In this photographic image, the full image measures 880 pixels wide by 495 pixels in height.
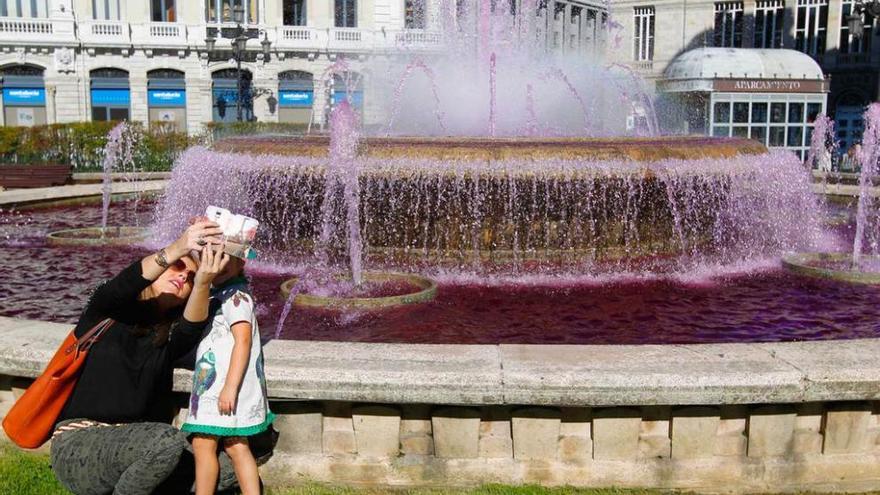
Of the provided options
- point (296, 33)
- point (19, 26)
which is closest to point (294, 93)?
point (296, 33)

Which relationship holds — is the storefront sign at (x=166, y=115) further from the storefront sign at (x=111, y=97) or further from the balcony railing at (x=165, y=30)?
the balcony railing at (x=165, y=30)

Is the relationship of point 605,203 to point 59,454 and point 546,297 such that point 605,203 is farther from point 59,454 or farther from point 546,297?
point 59,454

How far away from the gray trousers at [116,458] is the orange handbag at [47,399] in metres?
0.07

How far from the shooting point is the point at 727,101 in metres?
29.3

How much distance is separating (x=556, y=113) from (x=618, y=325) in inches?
368

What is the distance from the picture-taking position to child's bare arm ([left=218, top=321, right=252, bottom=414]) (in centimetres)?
363

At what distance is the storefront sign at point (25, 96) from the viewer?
40.1m

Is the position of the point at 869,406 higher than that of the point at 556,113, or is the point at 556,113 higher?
the point at 556,113

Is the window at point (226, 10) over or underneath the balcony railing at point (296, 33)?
over

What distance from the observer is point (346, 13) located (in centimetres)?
4384

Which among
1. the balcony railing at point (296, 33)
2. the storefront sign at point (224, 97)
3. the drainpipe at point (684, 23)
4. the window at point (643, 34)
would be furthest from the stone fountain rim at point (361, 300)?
the window at point (643, 34)

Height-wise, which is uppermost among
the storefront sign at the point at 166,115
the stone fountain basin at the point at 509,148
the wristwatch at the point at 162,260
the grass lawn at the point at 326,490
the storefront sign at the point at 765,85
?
the storefront sign at the point at 765,85

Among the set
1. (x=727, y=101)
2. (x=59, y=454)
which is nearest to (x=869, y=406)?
(x=59, y=454)

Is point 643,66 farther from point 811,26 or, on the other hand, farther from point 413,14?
point 413,14
